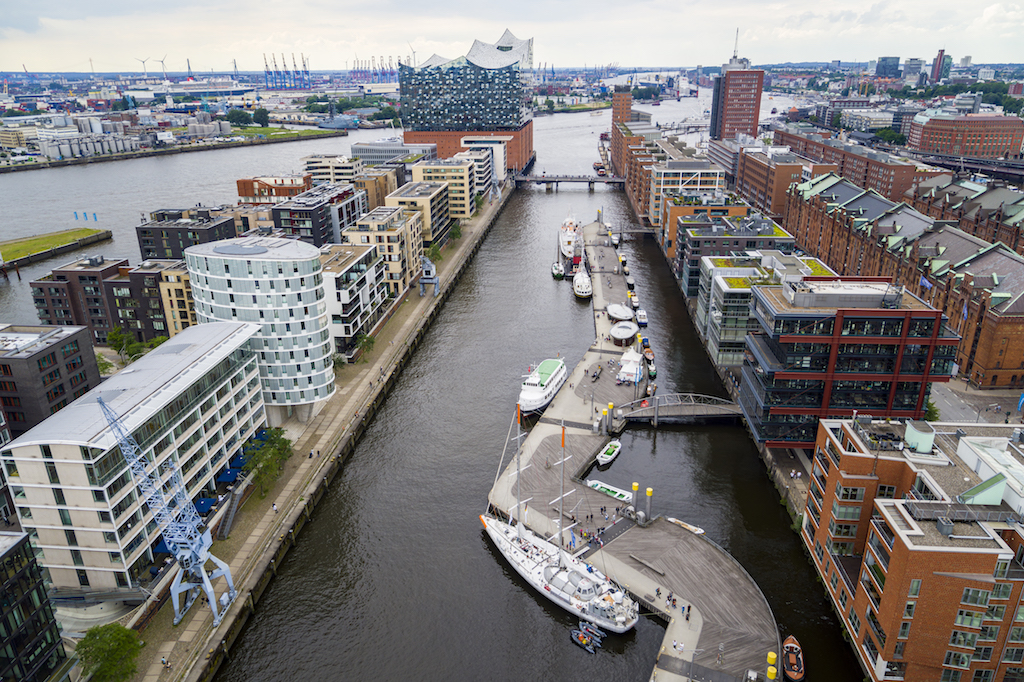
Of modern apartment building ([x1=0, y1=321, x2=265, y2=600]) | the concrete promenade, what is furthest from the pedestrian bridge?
modern apartment building ([x1=0, y1=321, x2=265, y2=600])

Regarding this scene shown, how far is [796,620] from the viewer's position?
46.7 meters

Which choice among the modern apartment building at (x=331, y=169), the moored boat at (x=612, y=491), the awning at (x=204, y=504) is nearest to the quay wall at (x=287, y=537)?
the awning at (x=204, y=504)

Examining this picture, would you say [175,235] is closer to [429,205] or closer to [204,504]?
[429,205]

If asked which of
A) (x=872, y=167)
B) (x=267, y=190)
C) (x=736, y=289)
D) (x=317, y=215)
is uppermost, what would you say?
(x=872, y=167)

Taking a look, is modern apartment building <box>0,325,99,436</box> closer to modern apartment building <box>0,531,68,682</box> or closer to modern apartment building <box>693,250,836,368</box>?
modern apartment building <box>0,531,68,682</box>

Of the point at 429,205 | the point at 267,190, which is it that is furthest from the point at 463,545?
the point at 267,190

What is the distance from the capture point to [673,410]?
2901 inches

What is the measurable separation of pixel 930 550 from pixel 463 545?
34.3 meters

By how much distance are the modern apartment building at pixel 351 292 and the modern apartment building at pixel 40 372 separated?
27.6 meters

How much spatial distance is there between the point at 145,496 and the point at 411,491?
23234 millimetres

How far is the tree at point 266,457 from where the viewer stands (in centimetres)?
5822

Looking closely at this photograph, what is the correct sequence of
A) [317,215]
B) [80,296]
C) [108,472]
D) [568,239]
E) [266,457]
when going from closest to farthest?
[108,472] → [266,457] → [80,296] → [317,215] → [568,239]

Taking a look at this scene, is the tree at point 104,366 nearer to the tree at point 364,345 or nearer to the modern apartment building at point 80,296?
the modern apartment building at point 80,296

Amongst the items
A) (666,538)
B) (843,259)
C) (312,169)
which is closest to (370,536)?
(666,538)
